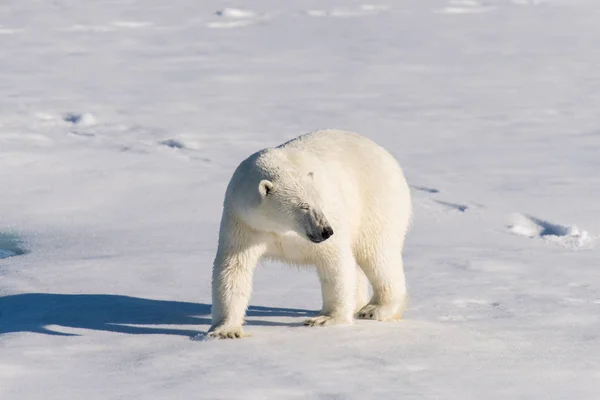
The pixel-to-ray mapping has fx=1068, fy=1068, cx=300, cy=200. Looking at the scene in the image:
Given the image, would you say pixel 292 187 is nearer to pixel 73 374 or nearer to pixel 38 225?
pixel 73 374

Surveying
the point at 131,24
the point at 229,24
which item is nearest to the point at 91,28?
the point at 131,24

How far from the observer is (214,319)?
4578mm

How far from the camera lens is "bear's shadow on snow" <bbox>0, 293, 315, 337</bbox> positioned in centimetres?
475

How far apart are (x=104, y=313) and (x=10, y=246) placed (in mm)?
1953

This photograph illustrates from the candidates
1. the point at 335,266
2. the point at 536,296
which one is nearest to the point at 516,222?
the point at 536,296

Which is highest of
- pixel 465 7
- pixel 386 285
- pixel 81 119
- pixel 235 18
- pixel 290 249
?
pixel 465 7

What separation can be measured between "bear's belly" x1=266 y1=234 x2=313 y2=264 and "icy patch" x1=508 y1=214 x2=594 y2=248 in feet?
8.54

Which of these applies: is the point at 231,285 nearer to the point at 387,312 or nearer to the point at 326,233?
the point at 326,233

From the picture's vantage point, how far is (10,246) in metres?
6.77

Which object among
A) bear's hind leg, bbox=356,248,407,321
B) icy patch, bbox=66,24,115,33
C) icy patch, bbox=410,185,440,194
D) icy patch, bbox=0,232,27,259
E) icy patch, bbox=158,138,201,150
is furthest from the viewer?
icy patch, bbox=66,24,115,33

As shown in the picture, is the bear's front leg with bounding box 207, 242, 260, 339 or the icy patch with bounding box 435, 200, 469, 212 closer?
the bear's front leg with bounding box 207, 242, 260, 339

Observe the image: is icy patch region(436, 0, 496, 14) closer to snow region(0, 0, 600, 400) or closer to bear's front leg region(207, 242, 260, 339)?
snow region(0, 0, 600, 400)

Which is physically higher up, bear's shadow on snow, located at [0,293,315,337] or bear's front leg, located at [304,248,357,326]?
bear's front leg, located at [304,248,357,326]

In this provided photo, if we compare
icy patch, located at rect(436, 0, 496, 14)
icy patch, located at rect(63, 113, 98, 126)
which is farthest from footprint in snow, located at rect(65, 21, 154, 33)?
icy patch, located at rect(63, 113, 98, 126)
